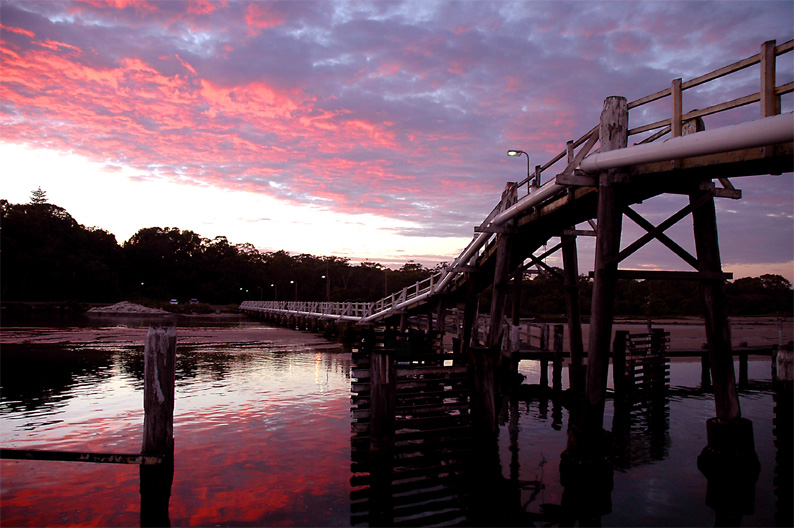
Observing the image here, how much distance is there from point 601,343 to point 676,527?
290 cm

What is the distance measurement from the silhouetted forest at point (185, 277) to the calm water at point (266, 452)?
3962 cm

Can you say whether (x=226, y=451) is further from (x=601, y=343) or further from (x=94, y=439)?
(x=601, y=343)

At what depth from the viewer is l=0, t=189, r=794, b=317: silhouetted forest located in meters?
91.2

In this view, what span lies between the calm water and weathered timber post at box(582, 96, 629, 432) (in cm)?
142

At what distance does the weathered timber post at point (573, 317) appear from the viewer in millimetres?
15344

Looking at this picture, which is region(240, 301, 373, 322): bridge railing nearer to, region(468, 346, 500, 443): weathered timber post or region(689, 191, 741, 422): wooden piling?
region(468, 346, 500, 443): weathered timber post

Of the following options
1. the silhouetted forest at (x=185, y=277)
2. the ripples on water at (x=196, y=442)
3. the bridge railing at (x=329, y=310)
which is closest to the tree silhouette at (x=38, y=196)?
the silhouetted forest at (x=185, y=277)

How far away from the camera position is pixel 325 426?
12609mm

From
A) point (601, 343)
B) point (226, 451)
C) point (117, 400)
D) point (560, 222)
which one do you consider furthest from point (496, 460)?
point (117, 400)

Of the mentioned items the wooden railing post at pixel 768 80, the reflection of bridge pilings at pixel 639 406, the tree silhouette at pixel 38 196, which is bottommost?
the reflection of bridge pilings at pixel 639 406

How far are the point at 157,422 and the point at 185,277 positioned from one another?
474 ft

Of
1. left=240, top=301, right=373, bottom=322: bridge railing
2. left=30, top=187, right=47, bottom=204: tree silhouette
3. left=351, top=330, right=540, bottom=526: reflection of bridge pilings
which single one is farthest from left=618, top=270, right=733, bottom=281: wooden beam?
left=30, top=187, right=47, bottom=204: tree silhouette

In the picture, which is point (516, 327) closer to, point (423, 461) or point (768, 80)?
point (423, 461)

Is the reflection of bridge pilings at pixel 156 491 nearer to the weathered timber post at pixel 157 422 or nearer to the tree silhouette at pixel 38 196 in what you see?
the weathered timber post at pixel 157 422
